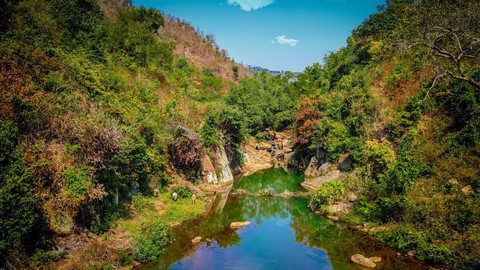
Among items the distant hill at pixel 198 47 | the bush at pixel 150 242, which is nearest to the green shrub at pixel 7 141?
the bush at pixel 150 242

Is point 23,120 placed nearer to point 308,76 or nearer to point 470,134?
point 470,134

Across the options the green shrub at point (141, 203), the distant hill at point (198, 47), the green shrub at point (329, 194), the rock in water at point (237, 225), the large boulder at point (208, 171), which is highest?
the distant hill at point (198, 47)

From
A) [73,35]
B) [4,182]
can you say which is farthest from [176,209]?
[73,35]

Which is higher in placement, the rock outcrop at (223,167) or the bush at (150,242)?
the rock outcrop at (223,167)

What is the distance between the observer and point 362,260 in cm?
1600

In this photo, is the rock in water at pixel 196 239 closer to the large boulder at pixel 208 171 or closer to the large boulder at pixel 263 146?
the large boulder at pixel 208 171

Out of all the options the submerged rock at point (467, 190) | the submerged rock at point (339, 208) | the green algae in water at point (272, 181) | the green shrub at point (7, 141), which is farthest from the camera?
the green algae in water at point (272, 181)

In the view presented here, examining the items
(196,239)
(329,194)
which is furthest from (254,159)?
(196,239)

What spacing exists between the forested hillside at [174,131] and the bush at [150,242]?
2.7 inches

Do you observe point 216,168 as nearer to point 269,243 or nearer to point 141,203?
point 141,203

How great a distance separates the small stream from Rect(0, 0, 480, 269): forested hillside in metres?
1.17

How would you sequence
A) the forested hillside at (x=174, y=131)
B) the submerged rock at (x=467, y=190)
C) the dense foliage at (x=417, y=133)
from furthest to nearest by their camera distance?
1. the submerged rock at (x=467, y=190)
2. the dense foliage at (x=417, y=133)
3. the forested hillside at (x=174, y=131)

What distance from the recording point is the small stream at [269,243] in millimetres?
16156

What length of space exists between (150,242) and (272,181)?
19614mm
